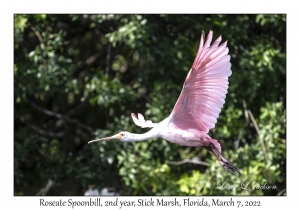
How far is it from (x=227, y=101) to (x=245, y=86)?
0.55 ft

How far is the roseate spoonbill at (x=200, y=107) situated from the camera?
294 cm

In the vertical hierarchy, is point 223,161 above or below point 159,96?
below

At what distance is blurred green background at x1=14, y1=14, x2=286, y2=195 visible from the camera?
17.7 ft

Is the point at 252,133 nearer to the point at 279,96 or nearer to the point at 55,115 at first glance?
the point at 279,96

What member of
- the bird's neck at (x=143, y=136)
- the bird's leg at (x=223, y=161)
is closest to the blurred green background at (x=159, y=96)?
the bird's leg at (x=223, y=161)

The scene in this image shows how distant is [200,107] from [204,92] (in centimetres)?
8

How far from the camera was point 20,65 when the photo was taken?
18.7 feet

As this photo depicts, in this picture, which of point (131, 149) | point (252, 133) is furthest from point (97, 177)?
point (252, 133)

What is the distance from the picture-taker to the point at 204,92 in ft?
9.94

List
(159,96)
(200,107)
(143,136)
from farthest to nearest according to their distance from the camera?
(159,96) → (200,107) → (143,136)

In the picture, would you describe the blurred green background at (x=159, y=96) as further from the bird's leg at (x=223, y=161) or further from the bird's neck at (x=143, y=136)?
the bird's neck at (x=143, y=136)

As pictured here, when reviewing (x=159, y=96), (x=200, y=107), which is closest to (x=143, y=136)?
(x=200, y=107)

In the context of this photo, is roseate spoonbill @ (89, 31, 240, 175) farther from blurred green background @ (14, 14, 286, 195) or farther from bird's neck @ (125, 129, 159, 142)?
blurred green background @ (14, 14, 286, 195)

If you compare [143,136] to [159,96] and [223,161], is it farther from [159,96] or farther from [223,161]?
[159,96]
